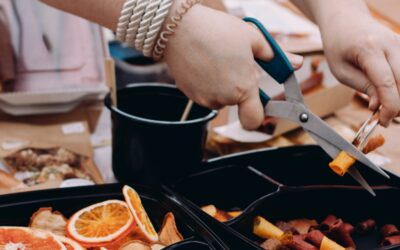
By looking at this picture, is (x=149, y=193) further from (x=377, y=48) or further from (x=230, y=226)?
(x=377, y=48)

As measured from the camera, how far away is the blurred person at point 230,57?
783mm

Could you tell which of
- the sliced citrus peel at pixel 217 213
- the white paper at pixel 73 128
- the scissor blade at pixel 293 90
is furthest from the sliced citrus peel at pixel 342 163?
the white paper at pixel 73 128

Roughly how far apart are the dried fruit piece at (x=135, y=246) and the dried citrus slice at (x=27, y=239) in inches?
3.9

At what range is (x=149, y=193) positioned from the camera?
3.19ft

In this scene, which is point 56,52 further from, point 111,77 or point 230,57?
point 230,57

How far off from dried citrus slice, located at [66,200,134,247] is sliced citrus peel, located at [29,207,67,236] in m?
0.02

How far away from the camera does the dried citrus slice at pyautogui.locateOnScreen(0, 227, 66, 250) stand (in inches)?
32.0

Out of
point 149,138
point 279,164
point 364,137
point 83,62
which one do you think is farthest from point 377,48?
point 83,62

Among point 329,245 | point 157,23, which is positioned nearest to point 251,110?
point 157,23

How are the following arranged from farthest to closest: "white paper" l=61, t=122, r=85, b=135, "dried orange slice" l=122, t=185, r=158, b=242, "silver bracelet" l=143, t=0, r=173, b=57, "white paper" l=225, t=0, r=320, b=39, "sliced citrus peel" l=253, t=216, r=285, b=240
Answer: "white paper" l=225, t=0, r=320, b=39, "white paper" l=61, t=122, r=85, b=135, "sliced citrus peel" l=253, t=216, r=285, b=240, "dried orange slice" l=122, t=185, r=158, b=242, "silver bracelet" l=143, t=0, r=173, b=57

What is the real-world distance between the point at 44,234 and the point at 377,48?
2.14 feet

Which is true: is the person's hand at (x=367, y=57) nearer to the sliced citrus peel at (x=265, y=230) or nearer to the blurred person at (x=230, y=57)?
the blurred person at (x=230, y=57)

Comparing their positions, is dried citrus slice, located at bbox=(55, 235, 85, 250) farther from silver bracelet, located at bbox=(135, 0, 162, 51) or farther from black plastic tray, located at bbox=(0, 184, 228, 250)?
silver bracelet, located at bbox=(135, 0, 162, 51)

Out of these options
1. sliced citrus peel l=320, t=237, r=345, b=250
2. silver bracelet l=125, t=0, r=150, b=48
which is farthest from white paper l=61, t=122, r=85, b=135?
sliced citrus peel l=320, t=237, r=345, b=250
